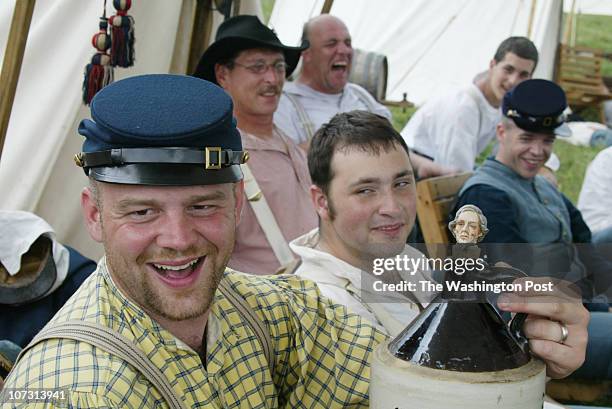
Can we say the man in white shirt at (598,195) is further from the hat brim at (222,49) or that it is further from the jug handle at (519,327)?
the jug handle at (519,327)

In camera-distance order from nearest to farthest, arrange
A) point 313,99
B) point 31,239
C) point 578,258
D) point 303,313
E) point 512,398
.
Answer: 1. point 512,398
2. point 303,313
3. point 31,239
4. point 578,258
5. point 313,99

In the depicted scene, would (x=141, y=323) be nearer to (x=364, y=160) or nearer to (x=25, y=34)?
(x=364, y=160)

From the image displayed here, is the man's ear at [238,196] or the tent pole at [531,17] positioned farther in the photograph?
the tent pole at [531,17]

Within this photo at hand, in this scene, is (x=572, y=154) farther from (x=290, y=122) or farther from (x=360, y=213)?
(x=360, y=213)

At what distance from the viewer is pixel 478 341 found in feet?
3.30

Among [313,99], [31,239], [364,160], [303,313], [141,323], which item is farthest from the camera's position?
[313,99]

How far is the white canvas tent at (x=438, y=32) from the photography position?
7.71m

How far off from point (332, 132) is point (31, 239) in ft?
3.42

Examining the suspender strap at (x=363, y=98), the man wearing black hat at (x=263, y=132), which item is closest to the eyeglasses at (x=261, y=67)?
the man wearing black hat at (x=263, y=132)

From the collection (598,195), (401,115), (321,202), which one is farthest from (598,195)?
(401,115)

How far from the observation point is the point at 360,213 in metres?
2.09

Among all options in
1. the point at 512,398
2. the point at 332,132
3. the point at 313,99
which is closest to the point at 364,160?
the point at 332,132

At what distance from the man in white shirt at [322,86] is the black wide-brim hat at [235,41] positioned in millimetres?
568

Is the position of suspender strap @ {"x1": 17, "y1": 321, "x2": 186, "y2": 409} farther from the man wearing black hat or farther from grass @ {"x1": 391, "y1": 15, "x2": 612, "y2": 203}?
grass @ {"x1": 391, "y1": 15, "x2": 612, "y2": 203}
